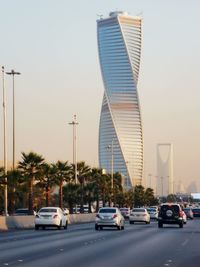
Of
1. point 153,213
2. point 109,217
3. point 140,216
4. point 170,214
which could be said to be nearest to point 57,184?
point 153,213

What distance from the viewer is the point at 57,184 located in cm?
9331

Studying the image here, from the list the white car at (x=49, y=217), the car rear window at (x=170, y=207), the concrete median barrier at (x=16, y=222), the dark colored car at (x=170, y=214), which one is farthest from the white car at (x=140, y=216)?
the white car at (x=49, y=217)

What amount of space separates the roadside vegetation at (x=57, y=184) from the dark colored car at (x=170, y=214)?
48.7ft

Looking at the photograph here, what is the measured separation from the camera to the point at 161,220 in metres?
59.1

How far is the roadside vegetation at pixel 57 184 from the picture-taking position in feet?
259

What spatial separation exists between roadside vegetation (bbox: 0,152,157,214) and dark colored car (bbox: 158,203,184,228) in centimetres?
1486

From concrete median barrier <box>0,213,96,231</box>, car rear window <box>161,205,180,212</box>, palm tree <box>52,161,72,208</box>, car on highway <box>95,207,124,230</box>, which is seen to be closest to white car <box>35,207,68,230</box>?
concrete median barrier <box>0,213,96,231</box>

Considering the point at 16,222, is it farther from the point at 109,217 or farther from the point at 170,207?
the point at 170,207

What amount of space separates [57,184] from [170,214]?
36.1 meters

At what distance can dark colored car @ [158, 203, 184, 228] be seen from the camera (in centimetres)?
5825

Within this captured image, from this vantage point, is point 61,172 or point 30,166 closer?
point 30,166

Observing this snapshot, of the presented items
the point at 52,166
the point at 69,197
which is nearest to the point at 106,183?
the point at 69,197

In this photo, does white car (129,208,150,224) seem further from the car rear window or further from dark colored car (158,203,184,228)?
the car rear window

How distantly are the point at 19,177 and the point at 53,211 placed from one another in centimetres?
2757
